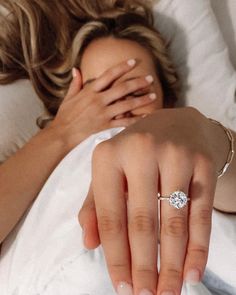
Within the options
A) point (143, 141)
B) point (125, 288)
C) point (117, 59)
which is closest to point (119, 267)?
point (125, 288)

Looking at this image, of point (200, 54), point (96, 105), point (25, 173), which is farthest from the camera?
point (200, 54)

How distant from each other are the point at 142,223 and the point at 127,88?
628mm

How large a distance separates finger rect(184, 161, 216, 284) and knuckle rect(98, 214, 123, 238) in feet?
0.23

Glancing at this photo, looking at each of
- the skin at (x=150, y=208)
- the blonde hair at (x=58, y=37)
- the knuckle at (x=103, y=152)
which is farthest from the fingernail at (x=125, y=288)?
the blonde hair at (x=58, y=37)

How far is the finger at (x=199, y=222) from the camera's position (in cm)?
47

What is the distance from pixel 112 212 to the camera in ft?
1.62

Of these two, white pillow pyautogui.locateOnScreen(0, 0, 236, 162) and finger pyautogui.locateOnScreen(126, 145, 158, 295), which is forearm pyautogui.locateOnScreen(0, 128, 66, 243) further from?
A: finger pyautogui.locateOnScreen(126, 145, 158, 295)

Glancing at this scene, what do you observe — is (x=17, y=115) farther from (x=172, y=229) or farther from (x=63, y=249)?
(x=172, y=229)

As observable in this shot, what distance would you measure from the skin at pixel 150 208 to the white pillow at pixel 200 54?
2.23 feet

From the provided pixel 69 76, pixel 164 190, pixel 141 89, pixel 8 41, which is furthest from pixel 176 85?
pixel 164 190

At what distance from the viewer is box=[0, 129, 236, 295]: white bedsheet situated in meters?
0.77

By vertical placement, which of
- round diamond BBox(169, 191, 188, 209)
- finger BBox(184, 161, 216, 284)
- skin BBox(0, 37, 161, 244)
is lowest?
skin BBox(0, 37, 161, 244)

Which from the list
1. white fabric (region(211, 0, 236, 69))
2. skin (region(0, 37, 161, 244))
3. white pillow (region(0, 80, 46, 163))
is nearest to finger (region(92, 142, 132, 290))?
skin (region(0, 37, 161, 244))

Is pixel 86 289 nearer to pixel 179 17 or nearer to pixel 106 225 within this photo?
pixel 106 225
